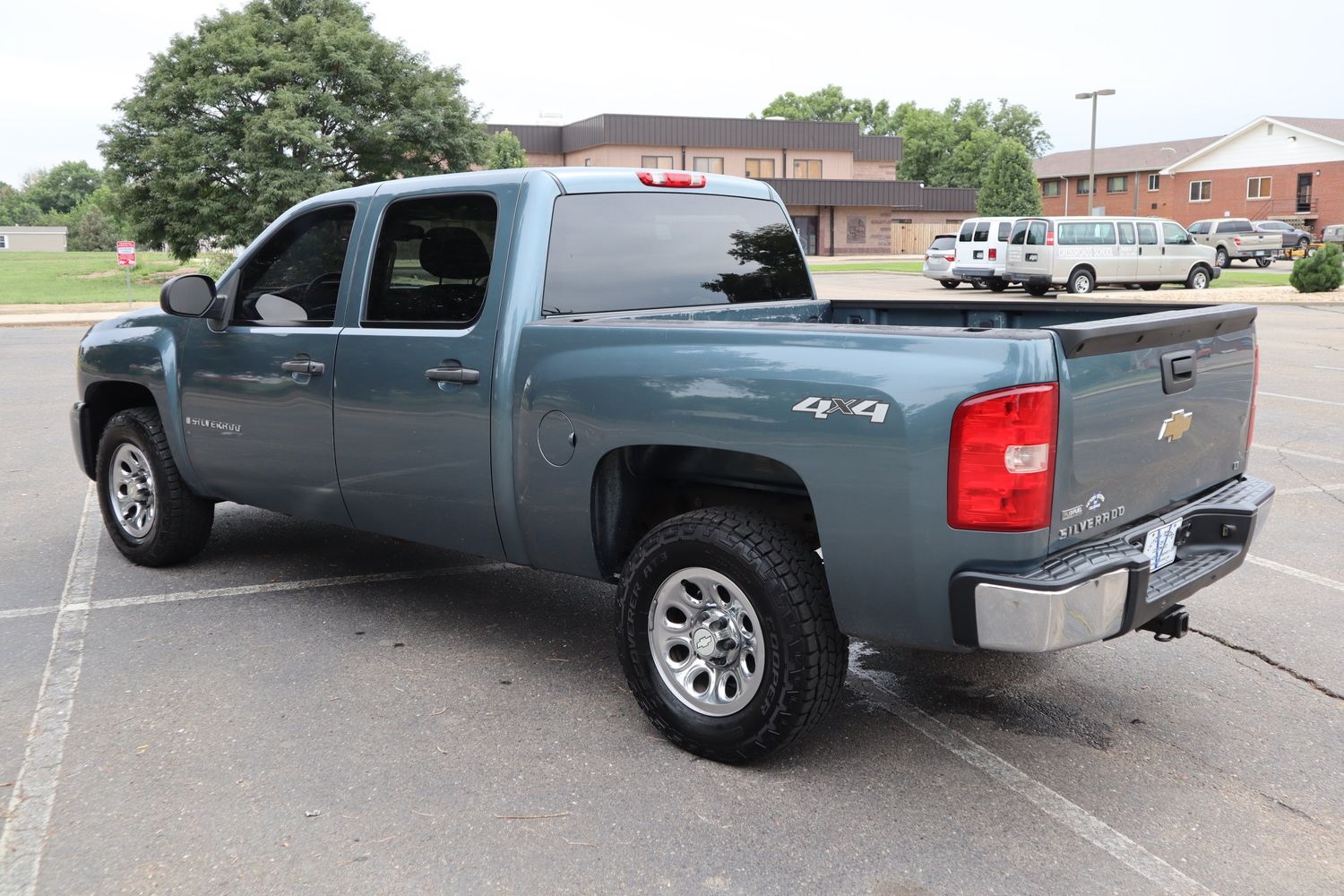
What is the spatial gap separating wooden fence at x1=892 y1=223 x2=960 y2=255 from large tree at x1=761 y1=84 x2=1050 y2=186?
30.1 m

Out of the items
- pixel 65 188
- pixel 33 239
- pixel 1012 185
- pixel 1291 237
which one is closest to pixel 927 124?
pixel 1012 185

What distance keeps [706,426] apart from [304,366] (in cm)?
211

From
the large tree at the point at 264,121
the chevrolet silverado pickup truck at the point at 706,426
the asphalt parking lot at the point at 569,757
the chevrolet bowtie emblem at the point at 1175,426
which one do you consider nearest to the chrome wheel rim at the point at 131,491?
the chevrolet silverado pickup truck at the point at 706,426

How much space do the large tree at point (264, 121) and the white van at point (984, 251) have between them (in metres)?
16.8

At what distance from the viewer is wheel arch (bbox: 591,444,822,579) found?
12.9ft

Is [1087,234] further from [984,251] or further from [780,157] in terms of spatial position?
[780,157]

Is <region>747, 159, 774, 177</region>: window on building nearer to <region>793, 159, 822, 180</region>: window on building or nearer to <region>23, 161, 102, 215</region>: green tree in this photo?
<region>793, 159, 822, 180</region>: window on building

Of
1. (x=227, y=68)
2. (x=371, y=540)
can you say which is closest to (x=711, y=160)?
(x=227, y=68)

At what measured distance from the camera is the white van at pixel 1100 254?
1136 inches

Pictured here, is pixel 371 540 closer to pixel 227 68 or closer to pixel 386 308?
pixel 386 308

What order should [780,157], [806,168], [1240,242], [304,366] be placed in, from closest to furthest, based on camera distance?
[304,366]
[1240,242]
[780,157]
[806,168]

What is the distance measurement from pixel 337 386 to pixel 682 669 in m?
1.95

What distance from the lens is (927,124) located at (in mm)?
101000

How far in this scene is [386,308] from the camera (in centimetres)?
477
